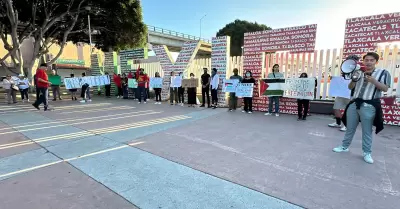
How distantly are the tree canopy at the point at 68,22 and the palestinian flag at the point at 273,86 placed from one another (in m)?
12.8

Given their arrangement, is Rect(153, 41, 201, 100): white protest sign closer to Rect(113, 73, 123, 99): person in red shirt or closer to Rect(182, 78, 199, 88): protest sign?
Rect(182, 78, 199, 88): protest sign

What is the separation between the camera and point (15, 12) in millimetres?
13695

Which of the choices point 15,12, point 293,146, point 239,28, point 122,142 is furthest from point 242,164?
point 239,28

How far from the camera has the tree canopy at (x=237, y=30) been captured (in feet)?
122

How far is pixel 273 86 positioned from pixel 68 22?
16286 millimetres

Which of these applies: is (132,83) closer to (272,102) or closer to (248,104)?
(248,104)

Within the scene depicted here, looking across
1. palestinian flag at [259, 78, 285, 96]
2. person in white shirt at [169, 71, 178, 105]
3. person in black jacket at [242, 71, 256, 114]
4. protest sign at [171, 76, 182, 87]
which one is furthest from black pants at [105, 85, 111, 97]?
palestinian flag at [259, 78, 285, 96]

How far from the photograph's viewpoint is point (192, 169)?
327 cm

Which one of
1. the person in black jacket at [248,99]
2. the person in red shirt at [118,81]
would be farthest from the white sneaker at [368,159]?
the person in red shirt at [118,81]

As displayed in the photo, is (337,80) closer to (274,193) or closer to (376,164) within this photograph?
(376,164)

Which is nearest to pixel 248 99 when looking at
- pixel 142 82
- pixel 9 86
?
pixel 142 82

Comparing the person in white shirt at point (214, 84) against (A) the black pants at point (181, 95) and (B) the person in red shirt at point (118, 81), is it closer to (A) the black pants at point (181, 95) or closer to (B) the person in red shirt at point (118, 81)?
(A) the black pants at point (181, 95)

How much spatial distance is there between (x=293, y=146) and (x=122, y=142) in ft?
11.2

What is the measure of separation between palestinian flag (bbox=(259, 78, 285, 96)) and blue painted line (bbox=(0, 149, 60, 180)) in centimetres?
651
